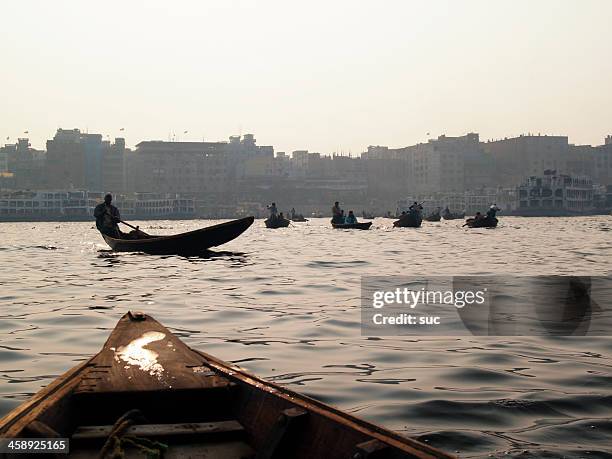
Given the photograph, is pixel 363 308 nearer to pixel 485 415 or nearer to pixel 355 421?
pixel 485 415

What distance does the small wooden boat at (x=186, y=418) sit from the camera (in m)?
3.11

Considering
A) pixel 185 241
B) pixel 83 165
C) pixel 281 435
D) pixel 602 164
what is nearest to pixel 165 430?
pixel 281 435

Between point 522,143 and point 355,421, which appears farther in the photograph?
point 522,143

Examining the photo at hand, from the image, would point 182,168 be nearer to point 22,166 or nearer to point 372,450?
point 22,166

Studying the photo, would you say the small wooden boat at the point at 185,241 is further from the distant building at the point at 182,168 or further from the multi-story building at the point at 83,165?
the multi-story building at the point at 83,165

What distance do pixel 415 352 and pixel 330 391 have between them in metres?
1.86

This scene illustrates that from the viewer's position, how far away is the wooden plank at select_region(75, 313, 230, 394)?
397cm

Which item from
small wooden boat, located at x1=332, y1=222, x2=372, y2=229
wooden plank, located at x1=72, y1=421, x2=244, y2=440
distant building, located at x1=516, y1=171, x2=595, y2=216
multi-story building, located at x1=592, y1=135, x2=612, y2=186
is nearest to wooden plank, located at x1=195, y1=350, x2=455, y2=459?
wooden plank, located at x1=72, y1=421, x2=244, y2=440

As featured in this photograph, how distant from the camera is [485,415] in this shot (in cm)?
461

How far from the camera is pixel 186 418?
3.95 m

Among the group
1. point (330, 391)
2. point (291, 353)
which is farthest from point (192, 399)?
point (291, 353)

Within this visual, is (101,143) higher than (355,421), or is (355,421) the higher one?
(101,143)

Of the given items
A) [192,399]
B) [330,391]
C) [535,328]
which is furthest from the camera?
[535,328]

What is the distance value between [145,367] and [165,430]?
92 cm
